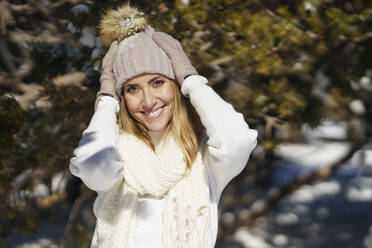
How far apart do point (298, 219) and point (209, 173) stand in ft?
15.8

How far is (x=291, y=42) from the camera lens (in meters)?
2.47

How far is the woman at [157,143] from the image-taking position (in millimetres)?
1570

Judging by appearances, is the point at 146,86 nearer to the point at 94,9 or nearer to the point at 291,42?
the point at 94,9

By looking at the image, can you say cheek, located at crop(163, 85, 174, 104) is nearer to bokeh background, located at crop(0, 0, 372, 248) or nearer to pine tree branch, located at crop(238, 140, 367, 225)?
bokeh background, located at crop(0, 0, 372, 248)

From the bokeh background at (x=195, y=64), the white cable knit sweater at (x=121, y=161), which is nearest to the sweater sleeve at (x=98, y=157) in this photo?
the white cable knit sweater at (x=121, y=161)

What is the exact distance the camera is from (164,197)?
1742 millimetres

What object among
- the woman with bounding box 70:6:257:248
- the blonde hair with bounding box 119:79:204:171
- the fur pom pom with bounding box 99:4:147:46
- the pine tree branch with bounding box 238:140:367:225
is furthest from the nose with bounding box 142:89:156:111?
the pine tree branch with bounding box 238:140:367:225

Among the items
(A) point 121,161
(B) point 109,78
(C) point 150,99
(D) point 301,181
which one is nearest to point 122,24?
(B) point 109,78

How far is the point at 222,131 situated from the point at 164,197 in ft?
1.38

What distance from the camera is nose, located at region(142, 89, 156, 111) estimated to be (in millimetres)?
1716

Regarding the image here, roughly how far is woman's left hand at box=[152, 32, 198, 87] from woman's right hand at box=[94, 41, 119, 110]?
191 mm

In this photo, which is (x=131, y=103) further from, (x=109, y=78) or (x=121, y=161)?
(x=121, y=161)

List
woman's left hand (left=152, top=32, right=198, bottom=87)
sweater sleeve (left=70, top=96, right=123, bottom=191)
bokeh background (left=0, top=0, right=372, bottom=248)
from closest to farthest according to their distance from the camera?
1. sweater sleeve (left=70, top=96, right=123, bottom=191)
2. woman's left hand (left=152, top=32, right=198, bottom=87)
3. bokeh background (left=0, top=0, right=372, bottom=248)

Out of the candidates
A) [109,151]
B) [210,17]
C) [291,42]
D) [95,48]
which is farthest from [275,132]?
[109,151]
